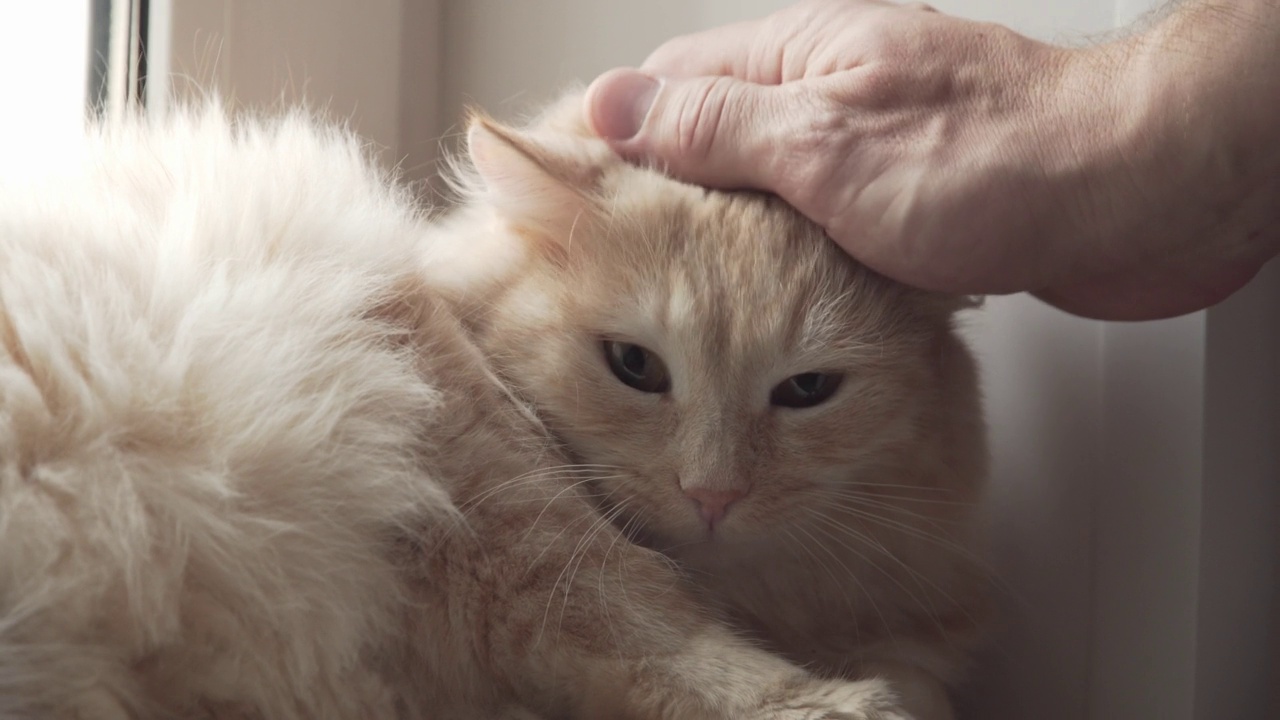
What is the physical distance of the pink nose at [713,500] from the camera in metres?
1.08

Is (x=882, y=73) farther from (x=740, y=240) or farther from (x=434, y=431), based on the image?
(x=434, y=431)

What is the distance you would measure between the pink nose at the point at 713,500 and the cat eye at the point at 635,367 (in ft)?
0.45

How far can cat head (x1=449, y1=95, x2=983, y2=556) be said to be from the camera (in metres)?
1.10

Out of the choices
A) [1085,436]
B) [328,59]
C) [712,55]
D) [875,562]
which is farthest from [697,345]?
[328,59]

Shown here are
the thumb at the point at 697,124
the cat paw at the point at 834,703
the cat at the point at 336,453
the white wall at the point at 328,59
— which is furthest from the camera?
the white wall at the point at 328,59

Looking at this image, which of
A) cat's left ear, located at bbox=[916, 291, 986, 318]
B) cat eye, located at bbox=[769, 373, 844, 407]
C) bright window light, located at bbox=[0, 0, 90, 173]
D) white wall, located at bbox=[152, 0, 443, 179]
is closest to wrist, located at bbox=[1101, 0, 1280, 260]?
cat's left ear, located at bbox=[916, 291, 986, 318]

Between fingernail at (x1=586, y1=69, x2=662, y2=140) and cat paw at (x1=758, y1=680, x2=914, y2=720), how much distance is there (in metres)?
0.70

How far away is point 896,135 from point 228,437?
80 centimetres

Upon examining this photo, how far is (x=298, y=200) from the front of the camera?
112 cm

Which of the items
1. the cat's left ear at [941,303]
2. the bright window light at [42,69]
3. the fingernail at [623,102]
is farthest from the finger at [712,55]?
the bright window light at [42,69]

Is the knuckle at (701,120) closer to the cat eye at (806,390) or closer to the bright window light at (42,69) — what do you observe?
the cat eye at (806,390)

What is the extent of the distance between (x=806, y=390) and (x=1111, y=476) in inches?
23.1

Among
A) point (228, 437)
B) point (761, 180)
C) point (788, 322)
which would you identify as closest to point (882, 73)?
point (761, 180)

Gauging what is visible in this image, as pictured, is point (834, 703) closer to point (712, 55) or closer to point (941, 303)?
point (941, 303)
